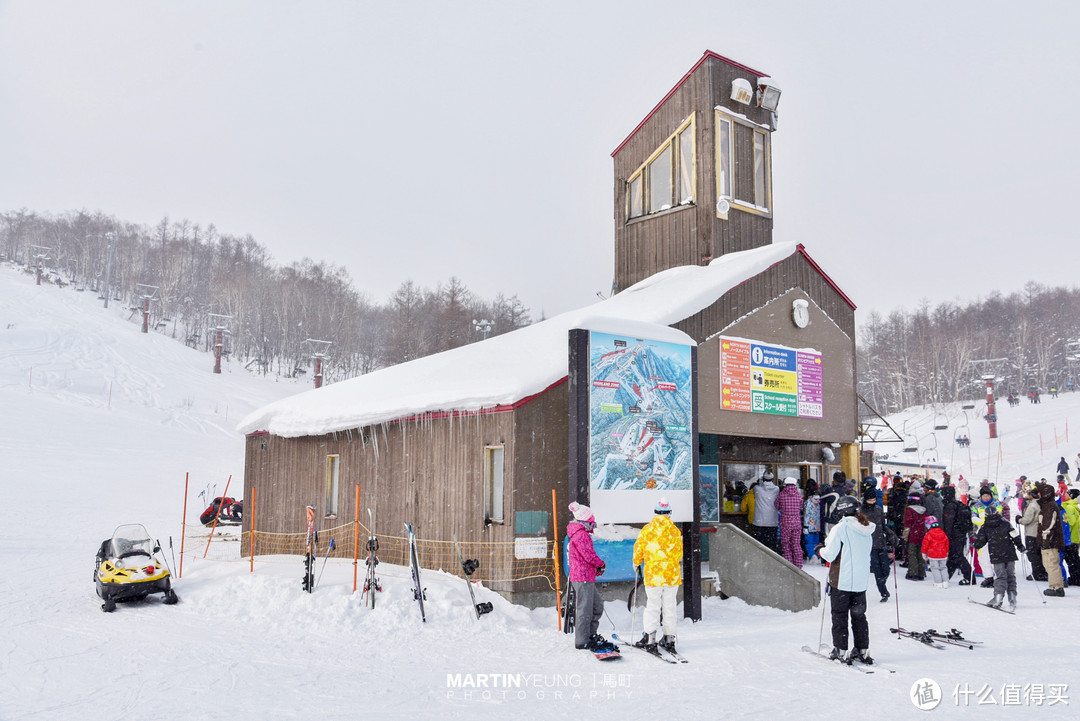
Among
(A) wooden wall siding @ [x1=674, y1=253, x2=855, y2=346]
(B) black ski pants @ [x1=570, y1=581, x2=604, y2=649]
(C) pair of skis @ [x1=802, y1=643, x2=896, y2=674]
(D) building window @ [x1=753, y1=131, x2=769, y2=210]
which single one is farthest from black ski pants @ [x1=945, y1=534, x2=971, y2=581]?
(D) building window @ [x1=753, y1=131, x2=769, y2=210]

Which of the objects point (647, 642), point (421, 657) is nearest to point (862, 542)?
point (647, 642)

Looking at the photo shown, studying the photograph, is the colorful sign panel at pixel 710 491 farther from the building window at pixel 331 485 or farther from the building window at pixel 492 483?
the building window at pixel 331 485

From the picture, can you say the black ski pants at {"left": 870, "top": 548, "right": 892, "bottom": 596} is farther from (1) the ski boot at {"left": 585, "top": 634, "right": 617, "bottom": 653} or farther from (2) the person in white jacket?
(1) the ski boot at {"left": 585, "top": 634, "right": 617, "bottom": 653}

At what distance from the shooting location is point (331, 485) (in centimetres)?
1591

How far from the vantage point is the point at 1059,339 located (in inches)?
2835

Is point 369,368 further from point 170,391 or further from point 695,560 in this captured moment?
point 695,560

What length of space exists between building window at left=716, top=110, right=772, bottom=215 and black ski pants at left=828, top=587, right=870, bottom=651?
11.3m

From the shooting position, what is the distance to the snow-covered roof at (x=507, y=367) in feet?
36.5

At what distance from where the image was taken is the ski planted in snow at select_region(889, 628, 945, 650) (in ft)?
27.7

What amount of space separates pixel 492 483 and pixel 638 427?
2480mm

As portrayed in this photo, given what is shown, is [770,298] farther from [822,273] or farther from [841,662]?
[841,662]

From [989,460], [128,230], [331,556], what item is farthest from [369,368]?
[331,556]

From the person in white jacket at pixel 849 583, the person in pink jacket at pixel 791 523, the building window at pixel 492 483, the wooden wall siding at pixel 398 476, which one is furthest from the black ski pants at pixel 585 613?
the person in pink jacket at pixel 791 523

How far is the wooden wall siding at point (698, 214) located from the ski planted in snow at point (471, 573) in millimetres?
9184
